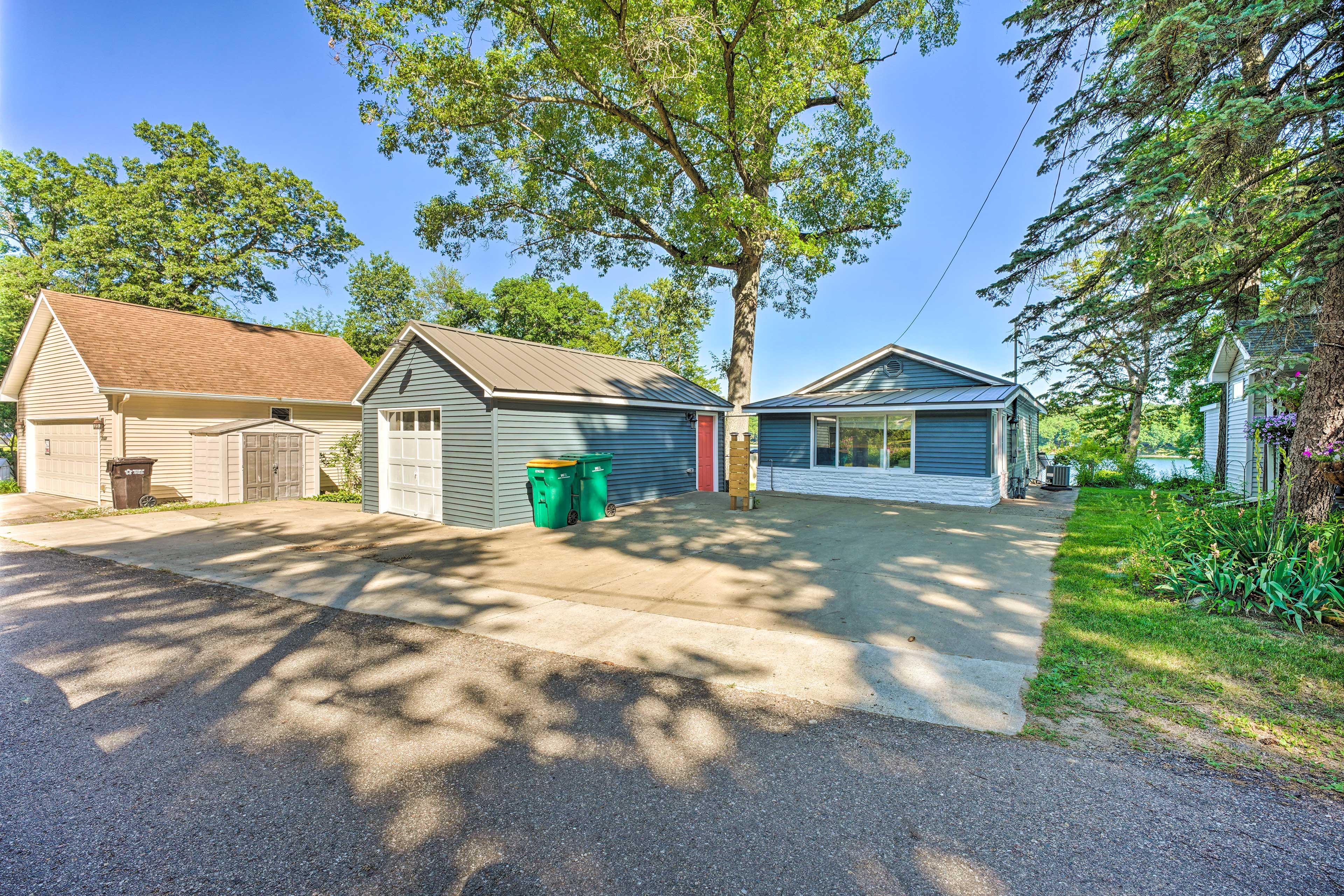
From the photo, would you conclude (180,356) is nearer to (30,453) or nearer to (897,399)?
(30,453)

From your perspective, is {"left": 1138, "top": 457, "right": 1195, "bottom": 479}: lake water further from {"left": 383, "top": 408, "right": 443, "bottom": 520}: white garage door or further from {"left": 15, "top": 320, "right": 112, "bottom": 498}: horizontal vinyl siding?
{"left": 15, "top": 320, "right": 112, "bottom": 498}: horizontal vinyl siding

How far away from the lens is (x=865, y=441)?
45.8 ft

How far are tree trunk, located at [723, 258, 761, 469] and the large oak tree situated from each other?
0.05m

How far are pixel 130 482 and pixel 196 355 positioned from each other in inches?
168

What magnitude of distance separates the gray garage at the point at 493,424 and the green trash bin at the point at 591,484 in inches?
29.1

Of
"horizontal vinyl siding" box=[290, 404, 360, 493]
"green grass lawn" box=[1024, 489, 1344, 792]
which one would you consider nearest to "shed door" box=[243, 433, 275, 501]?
"horizontal vinyl siding" box=[290, 404, 360, 493]

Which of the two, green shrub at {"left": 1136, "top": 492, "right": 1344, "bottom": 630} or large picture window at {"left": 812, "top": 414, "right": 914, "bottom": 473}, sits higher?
large picture window at {"left": 812, "top": 414, "right": 914, "bottom": 473}

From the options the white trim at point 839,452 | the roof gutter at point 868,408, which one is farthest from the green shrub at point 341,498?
the white trim at point 839,452

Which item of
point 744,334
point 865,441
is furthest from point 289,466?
point 865,441

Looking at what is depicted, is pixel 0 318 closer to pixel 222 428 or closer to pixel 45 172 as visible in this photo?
pixel 45 172

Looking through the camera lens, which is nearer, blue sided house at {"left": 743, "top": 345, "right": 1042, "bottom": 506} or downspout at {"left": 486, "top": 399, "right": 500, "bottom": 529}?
downspout at {"left": 486, "top": 399, "right": 500, "bottom": 529}

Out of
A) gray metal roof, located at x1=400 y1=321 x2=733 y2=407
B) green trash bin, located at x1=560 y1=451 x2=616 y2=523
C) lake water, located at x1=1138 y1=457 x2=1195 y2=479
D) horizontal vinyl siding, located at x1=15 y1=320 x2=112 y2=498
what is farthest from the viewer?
lake water, located at x1=1138 y1=457 x2=1195 y2=479

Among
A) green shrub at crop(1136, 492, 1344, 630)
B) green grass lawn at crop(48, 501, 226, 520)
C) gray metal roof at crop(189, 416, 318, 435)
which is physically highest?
gray metal roof at crop(189, 416, 318, 435)

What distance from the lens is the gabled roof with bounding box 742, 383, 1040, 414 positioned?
1204 cm
